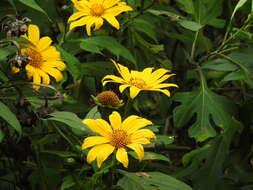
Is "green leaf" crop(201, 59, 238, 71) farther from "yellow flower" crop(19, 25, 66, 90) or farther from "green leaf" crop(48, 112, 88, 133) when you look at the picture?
"green leaf" crop(48, 112, 88, 133)

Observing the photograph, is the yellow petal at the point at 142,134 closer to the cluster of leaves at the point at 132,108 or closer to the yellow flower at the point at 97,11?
the cluster of leaves at the point at 132,108

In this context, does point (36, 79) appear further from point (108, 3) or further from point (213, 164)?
point (213, 164)

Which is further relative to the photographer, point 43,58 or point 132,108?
point 132,108

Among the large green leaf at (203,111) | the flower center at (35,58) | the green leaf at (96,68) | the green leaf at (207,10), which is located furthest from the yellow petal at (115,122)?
the green leaf at (207,10)

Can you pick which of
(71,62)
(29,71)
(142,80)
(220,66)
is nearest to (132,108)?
(220,66)

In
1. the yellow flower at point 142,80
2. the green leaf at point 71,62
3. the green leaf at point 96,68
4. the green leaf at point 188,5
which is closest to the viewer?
the yellow flower at point 142,80
